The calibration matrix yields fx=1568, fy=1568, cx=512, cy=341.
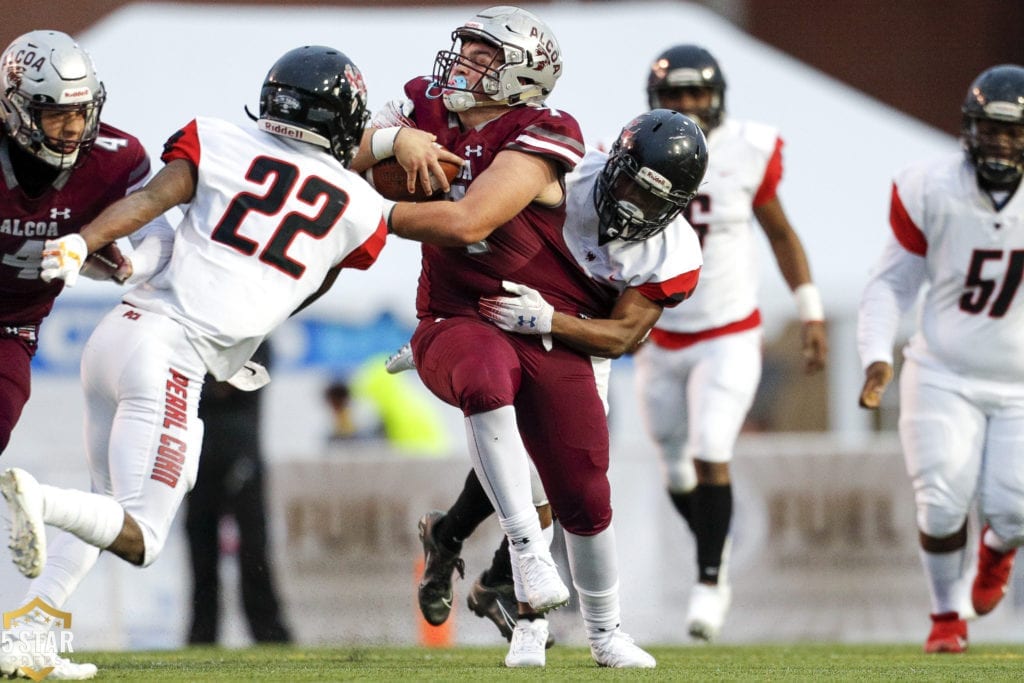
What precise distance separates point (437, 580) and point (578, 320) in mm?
1168

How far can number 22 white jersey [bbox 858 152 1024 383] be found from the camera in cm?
602

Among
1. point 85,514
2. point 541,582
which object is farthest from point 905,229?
point 85,514

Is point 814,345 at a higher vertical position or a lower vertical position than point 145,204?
lower

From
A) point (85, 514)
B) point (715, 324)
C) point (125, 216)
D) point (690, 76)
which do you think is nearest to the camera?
point (85, 514)

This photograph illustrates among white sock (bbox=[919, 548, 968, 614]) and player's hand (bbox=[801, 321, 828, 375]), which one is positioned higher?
player's hand (bbox=[801, 321, 828, 375])

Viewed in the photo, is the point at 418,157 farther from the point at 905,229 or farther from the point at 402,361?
the point at 905,229

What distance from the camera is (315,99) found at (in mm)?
4508

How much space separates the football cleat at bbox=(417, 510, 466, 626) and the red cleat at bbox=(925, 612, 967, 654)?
204cm

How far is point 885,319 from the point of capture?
6258 millimetres

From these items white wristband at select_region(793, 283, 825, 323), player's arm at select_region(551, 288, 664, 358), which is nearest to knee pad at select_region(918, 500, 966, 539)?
white wristband at select_region(793, 283, 825, 323)

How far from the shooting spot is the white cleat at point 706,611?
658cm

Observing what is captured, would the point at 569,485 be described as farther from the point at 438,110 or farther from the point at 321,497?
the point at 321,497

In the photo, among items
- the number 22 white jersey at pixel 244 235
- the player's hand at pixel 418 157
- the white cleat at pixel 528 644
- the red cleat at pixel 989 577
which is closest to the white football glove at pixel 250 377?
the number 22 white jersey at pixel 244 235

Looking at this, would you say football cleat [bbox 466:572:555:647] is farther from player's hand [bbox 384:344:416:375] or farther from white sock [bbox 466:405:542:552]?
player's hand [bbox 384:344:416:375]
